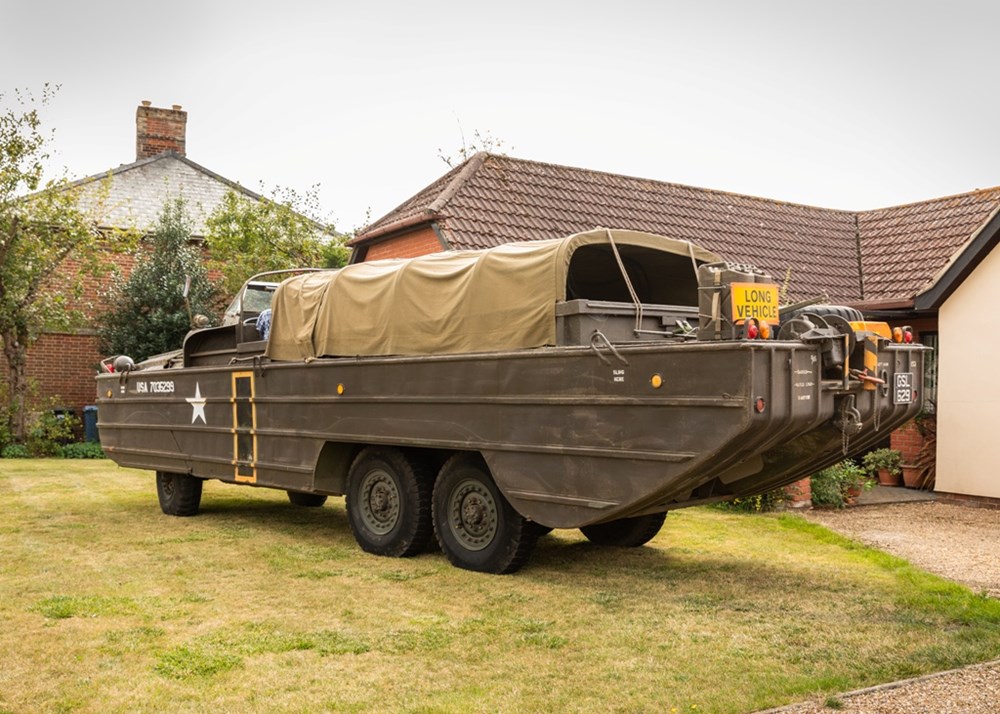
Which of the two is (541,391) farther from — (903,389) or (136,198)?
(136,198)

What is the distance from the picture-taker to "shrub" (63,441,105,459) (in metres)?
20.9

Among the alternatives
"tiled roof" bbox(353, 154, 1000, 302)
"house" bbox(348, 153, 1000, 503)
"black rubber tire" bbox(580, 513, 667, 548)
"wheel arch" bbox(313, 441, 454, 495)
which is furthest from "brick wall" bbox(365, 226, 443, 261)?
"black rubber tire" bbox(580, 513, 667, 548)

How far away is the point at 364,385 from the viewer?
29.7ft

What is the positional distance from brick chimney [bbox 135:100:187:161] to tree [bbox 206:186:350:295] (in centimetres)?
493

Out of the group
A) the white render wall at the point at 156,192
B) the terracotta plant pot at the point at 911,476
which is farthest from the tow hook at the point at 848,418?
the white render wall at the point at 156,192

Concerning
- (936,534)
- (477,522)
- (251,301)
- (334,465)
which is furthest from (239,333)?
(936,534)

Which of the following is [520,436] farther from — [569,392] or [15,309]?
[15,309]

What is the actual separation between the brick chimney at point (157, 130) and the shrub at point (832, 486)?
72.2 feet

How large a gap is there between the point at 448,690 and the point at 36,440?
58.1ft

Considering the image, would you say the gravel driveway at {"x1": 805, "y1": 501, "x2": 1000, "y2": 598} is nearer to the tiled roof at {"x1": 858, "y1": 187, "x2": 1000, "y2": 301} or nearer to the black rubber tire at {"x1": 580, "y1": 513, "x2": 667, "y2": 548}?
the black rubber tire at {"x1": 580, "y1": 513, "x2": 667, "y2": 548}

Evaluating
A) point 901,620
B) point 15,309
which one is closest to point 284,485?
point 901,620

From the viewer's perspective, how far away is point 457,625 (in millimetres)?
6582

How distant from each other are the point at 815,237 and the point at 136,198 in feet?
55.4

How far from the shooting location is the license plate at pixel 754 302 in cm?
670
